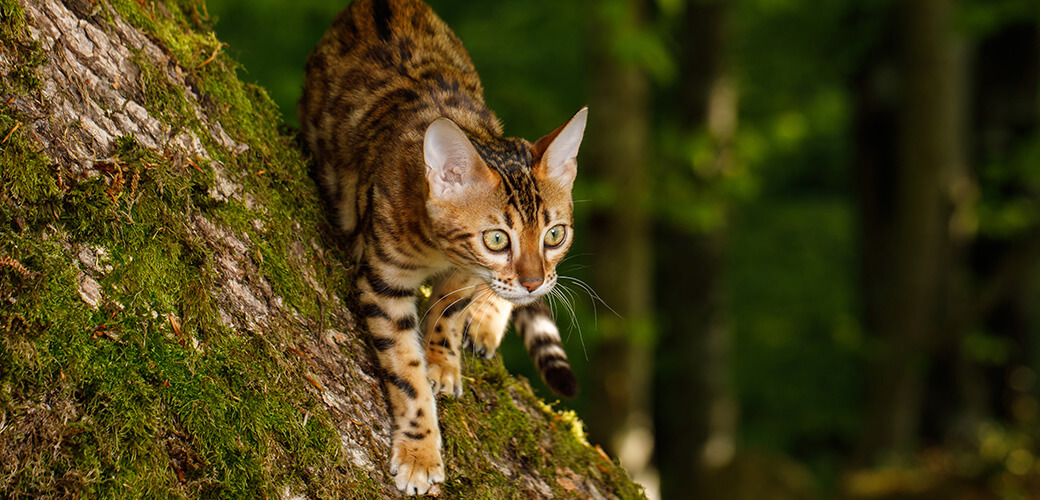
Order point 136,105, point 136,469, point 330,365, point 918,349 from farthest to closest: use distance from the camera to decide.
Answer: point 918,349, point 330,365, point 136,105, point 136,469

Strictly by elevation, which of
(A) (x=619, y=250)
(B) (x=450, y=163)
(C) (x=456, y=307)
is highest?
(B) (x=450, y=163)

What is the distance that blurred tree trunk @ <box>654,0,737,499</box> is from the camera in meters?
10.6

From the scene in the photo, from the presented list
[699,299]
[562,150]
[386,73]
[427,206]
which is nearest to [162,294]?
[427,206]

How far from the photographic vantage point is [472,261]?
2842 mm

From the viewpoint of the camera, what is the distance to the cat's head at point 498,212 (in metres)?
2.77

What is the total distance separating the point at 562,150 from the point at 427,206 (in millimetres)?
545

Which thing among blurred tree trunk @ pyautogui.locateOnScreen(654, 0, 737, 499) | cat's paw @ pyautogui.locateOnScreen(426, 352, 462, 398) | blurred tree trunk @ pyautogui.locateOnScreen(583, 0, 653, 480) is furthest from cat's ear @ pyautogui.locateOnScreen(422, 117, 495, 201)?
blurred tree trunk @ pyautogui.locateOnScreen(654, 0, 737, 499)

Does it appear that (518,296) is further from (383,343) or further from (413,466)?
(413,466)

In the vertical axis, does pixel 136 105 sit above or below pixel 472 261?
above

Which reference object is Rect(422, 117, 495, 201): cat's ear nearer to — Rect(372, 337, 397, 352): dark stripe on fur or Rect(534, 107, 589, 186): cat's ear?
Rect(534, 107, 589, 186): cat's ear

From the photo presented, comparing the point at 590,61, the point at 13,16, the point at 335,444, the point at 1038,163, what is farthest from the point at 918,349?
the point at 13,16

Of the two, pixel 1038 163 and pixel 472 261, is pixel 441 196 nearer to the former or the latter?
pixel 472 261

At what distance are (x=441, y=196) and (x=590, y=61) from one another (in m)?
6.30

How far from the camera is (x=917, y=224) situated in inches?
418
